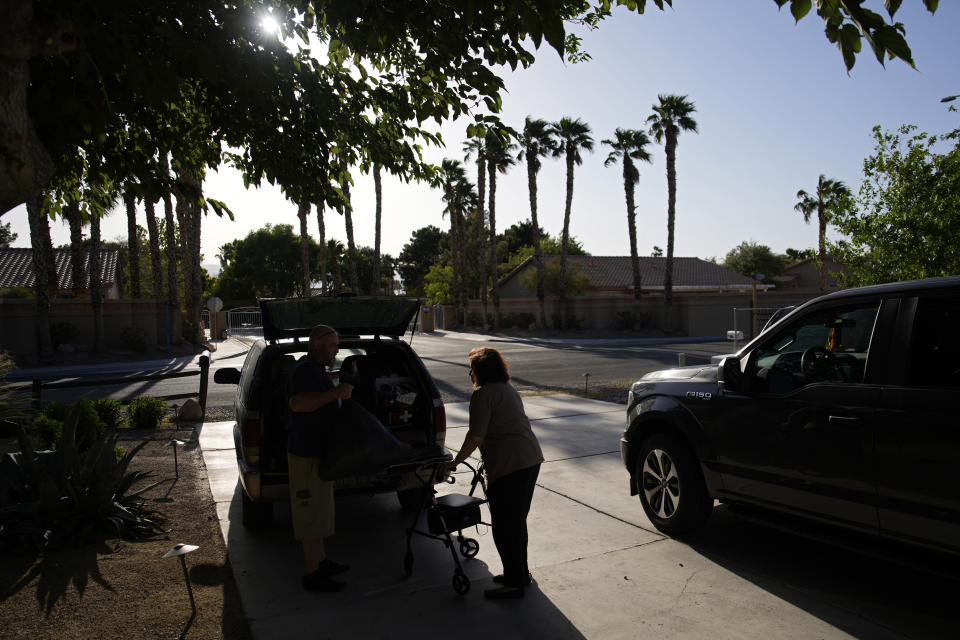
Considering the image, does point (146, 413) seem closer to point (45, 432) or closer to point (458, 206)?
point (45, 432)

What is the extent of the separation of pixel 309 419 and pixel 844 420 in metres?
3.30

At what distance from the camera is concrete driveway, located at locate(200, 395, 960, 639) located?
3.74 metres

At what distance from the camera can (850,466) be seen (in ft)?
12.8

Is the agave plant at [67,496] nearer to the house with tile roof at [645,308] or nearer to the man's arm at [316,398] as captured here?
the man's arm at [316,398]

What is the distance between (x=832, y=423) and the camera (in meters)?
4.04

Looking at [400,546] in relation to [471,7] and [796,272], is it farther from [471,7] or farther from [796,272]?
[796,272]

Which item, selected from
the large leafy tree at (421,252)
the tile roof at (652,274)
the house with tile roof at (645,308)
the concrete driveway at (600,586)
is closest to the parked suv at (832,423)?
the concrete driveway at (600,586)

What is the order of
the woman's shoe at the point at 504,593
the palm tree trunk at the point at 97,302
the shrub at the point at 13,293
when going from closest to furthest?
1. the woman's shoe at the point at 504,593
2. the palm tree trunk at the point at 97,302
3. the shrub at the point at 13,293

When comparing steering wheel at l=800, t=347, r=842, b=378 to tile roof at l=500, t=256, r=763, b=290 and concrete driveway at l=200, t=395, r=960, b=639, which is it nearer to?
concrete driveway at l=200, t=395, r=960, b=639

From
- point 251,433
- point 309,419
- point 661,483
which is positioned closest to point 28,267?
point 251,433

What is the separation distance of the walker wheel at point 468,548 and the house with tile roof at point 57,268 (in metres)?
35.3

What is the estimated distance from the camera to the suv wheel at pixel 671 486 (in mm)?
5020

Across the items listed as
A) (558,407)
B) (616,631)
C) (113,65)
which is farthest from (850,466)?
(558,407)

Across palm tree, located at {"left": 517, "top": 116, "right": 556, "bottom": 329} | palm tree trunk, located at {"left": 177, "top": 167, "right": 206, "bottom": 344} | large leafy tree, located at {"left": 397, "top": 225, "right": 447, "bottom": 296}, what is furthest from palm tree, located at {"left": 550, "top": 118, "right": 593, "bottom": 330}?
large leafy tree, located at {"left": 397, "top": 225, "right": 447, "bottom": 296}
